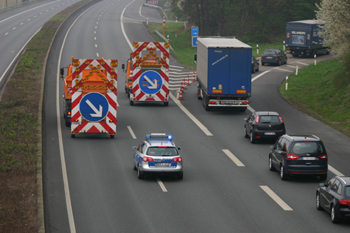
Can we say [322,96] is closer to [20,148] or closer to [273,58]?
[273,58]

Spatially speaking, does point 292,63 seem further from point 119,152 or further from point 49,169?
point 49,169

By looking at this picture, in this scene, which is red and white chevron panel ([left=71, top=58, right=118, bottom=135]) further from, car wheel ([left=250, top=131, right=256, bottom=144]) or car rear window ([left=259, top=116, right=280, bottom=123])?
car rear window ([left=259, top=116, right=280, bottom=123])

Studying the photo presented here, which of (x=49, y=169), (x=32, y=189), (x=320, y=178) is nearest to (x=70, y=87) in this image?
(x=49, y=169)

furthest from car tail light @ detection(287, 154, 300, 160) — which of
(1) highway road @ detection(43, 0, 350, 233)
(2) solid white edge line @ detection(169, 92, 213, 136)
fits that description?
(2) solid white edge line @ detection(169, 92, 213, 136)

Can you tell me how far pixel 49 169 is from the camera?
23.4 m

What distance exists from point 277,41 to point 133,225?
62.3 meters

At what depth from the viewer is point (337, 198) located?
54.0ft

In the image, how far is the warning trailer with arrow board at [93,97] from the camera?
95.2ft

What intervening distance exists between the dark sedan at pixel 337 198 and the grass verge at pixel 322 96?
14.4 m

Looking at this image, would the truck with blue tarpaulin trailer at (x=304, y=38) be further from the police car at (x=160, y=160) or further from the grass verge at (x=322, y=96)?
the police car at (x=160, y=160)

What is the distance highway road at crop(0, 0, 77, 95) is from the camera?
59.1 metres

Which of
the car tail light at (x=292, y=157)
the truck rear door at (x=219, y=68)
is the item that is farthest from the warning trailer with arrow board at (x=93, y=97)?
the car tail light at (x=292, y=157)

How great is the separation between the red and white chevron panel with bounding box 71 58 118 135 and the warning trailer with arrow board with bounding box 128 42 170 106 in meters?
8.39

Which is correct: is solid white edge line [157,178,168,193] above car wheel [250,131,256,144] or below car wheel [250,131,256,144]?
above
